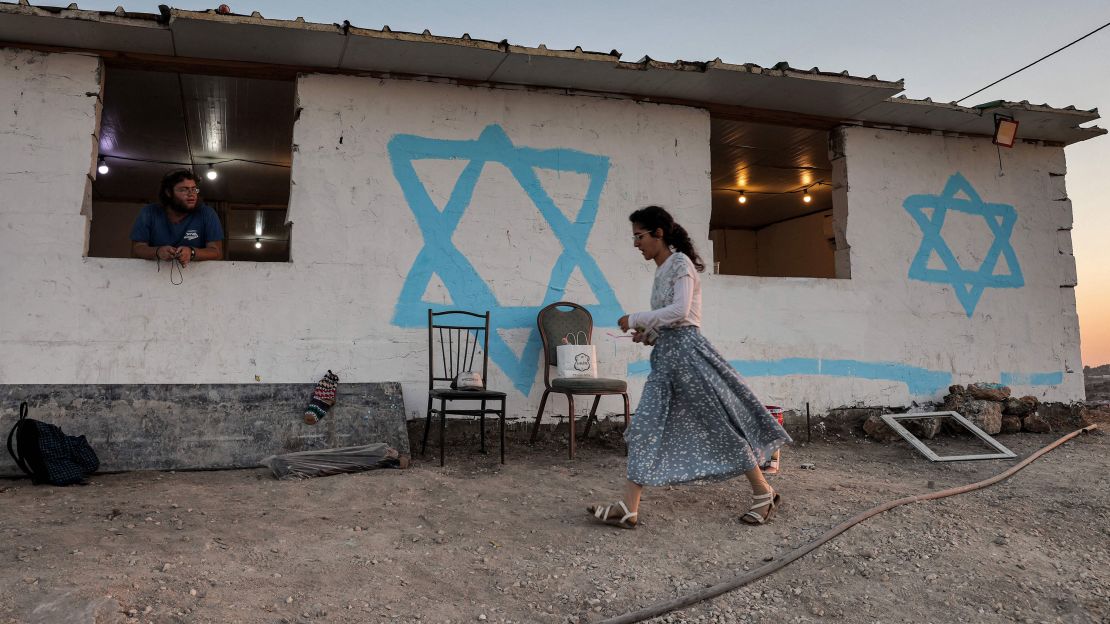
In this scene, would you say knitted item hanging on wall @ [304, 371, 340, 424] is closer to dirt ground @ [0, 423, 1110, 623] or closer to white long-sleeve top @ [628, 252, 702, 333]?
dirt ground @ [0, 423, 1110, 623]

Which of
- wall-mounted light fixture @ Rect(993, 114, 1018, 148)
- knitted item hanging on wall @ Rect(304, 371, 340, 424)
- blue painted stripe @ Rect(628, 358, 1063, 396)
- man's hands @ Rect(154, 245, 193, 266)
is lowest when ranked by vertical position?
knitted item hanging on wall @ Rect(304, 371, 340, 424)

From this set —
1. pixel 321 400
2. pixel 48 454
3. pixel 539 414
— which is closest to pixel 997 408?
pixel 539 414

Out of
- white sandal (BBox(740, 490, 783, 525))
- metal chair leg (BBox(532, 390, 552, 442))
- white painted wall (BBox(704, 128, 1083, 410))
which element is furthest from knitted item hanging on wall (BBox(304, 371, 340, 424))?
white painted wall (BBox(704, 128, 1083, 410))

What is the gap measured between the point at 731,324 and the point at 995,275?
9.63 ft

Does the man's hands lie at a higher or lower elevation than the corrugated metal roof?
lower

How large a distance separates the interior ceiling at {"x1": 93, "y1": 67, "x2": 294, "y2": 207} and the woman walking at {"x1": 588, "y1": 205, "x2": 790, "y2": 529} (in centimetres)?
375

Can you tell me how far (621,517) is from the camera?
323cm

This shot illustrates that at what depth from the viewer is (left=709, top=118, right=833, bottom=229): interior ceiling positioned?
22.9 ft

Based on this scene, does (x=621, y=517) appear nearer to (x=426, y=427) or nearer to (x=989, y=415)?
(x=426, y=427)

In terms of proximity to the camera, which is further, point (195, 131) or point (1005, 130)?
point (195, 131)

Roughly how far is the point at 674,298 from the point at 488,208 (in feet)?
8.37

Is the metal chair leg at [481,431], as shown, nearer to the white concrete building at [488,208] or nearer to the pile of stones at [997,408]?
the white concrete building at [488,208]

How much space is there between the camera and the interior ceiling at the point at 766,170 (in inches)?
275

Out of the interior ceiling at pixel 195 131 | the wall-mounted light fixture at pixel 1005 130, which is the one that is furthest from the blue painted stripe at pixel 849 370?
the interior ceiling at pixel 195 131
